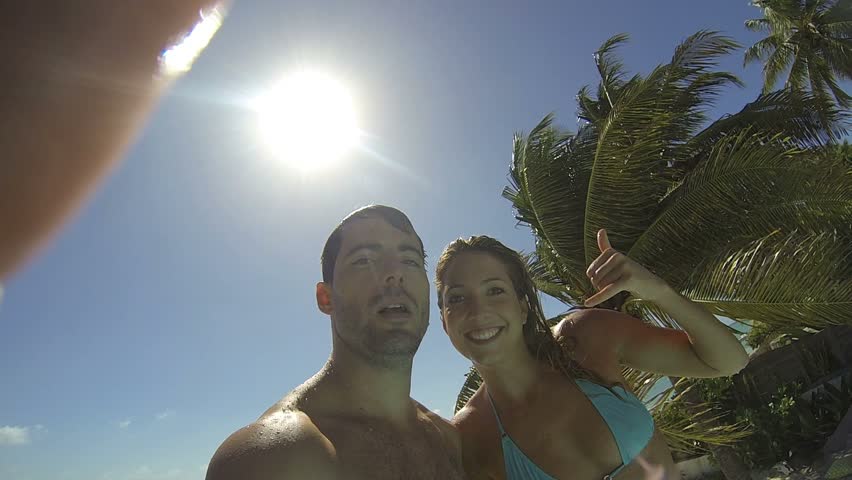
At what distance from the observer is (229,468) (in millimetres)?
1650

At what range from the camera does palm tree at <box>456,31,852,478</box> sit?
6.01 metres

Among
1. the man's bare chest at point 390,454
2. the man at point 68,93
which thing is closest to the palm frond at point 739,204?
the man's bare chest at point 390,454

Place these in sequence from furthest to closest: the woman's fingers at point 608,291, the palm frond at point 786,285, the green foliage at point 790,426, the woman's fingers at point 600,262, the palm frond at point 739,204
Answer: the green foliage at point 790,426 < the palm frond at point 739,204 < the palm frond at point 786,285 < the woman's fingers at point 600,262 < the woman's fingers at point 608,291

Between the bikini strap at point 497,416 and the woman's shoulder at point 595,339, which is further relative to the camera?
the woman's shoulder at point 595,339

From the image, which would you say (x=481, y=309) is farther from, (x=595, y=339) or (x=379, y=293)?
(x=595, y=339)

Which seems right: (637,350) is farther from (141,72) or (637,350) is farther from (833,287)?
(833,287)

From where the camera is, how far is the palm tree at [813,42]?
1639 cm

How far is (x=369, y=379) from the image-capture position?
2291 mm

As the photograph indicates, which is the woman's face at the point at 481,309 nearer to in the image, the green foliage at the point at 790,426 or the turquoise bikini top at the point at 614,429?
the turquoise bikini top at the point at 614,429

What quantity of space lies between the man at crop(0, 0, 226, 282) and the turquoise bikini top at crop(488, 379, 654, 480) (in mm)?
2442

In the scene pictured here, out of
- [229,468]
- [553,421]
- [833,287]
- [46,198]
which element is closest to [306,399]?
[229,468]

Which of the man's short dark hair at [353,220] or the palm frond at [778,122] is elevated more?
the palm frond at [778,122]

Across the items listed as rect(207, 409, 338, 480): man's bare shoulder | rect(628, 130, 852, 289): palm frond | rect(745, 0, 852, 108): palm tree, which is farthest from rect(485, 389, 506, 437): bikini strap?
rect(745, 0, 852, 108): palm tree

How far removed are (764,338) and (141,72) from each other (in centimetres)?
1681
